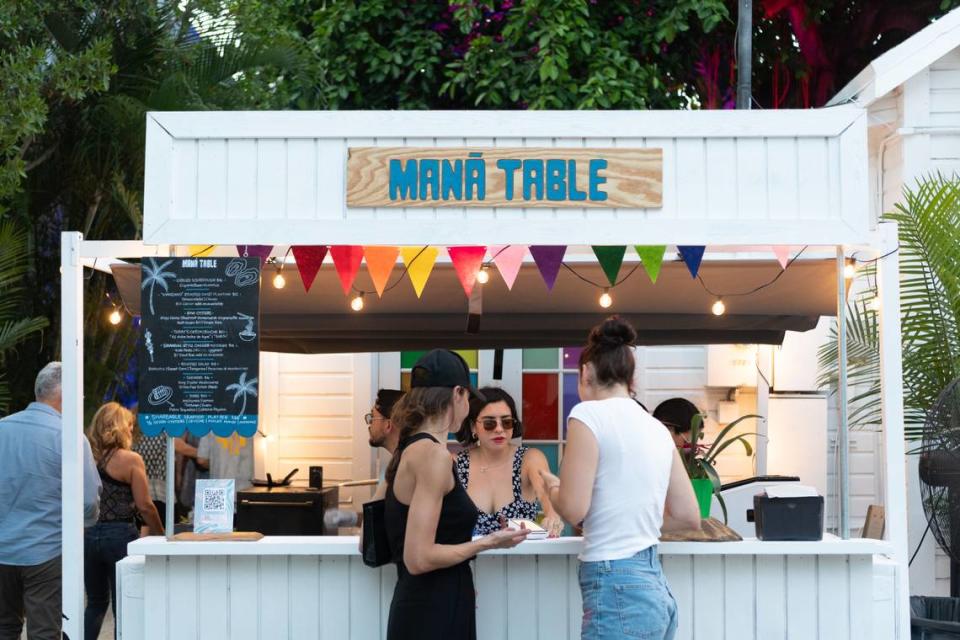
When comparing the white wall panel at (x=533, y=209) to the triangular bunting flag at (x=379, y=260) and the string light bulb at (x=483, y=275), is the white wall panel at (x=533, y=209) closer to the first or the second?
the triangular bunting flag at (x=379, y=260)

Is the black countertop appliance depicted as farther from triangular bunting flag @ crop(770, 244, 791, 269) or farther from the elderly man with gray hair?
triangular bunting flag @ crop(770, 244, 791, 269)

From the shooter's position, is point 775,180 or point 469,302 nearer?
point 775,180

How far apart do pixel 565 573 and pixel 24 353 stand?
4.63 meters

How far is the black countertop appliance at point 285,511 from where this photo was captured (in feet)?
23.6

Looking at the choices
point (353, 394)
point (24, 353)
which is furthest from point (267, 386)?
point (24, 353)

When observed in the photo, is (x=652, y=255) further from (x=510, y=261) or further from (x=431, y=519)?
(x=431, y=519)

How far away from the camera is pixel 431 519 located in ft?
12.2

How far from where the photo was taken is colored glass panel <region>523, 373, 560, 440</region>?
953 cm

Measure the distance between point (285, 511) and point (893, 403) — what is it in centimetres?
382

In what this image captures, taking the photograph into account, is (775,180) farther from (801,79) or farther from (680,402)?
(801,79)

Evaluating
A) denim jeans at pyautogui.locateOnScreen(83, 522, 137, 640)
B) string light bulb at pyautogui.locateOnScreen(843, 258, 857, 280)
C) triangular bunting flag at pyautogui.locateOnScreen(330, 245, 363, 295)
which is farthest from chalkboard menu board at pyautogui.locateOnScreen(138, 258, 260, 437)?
string light bulb at pyautogui.locateOnScreen(843, 258, 857, 280)

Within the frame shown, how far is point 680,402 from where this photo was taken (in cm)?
657

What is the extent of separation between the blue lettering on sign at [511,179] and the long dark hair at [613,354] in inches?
29.1

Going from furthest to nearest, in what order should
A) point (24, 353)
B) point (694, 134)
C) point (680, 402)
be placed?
1. point (24, 353)
2. point (680, 402)
3. point (694, 134)
